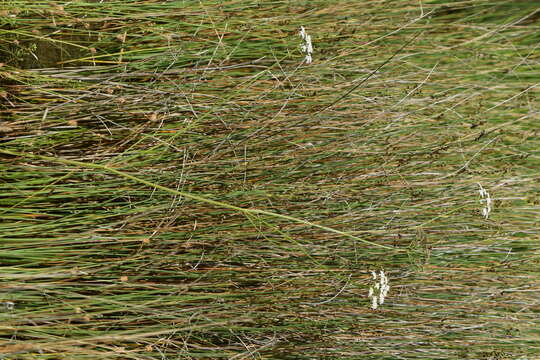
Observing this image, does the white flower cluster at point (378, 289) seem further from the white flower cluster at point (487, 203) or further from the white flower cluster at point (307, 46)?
the white flower cluster at point (307, 46)

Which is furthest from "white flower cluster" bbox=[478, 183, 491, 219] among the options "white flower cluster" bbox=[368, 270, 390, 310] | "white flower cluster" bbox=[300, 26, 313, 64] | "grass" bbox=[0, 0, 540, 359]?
"white flower cluster" bbox=[300, 26, 313, 64]

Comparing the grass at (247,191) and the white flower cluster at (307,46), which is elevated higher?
the white flower cluster at (307,46)

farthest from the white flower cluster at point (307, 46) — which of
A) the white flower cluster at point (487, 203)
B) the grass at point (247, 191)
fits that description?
the white flower cluster at point (487, 203)

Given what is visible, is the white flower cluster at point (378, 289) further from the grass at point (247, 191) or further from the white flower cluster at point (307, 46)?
the white flower cluster at point (307, 46)

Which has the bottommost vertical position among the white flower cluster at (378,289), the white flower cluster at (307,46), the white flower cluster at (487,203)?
the white flower cluster at (378,289)

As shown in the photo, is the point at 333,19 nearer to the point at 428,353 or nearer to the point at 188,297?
the point at 188,297

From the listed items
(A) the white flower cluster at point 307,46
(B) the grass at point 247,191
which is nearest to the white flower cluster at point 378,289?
(B) the grass at point 247,191
